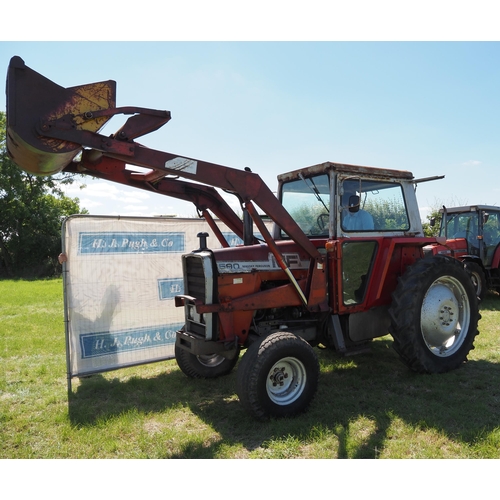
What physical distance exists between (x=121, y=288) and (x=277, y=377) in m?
2.63

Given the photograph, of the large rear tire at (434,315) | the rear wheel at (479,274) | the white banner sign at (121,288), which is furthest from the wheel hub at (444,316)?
the rear wheel at (479,274)

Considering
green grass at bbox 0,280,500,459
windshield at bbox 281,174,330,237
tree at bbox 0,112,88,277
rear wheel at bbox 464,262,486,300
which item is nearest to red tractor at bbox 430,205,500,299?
rear wheel at bbox 464,262,486,300

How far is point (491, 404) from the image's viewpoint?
4.06 metres

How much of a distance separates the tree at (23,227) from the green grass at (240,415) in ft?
67.6

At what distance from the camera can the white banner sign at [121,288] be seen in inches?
207

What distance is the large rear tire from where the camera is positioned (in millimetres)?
4645

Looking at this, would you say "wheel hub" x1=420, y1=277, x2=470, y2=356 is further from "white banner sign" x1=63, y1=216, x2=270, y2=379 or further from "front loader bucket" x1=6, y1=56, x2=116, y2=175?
"front loader bucket" x1=6, y1=56, x2=116, y2=175

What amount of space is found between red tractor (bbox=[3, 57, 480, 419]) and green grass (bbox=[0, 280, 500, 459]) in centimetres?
29

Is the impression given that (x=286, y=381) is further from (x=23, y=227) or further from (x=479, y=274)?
(x=23, y=227)

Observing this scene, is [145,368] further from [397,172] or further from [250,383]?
[397,172]

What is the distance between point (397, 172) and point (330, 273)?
1.62 m

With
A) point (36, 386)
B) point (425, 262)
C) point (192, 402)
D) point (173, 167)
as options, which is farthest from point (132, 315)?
point (425, 262)

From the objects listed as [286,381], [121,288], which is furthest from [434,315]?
[121,288]

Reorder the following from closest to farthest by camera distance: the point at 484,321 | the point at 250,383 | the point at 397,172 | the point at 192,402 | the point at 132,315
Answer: the point at 250,383
the point at 192,402
the point at 397,172
the point at 132,315
the point at 484,321
